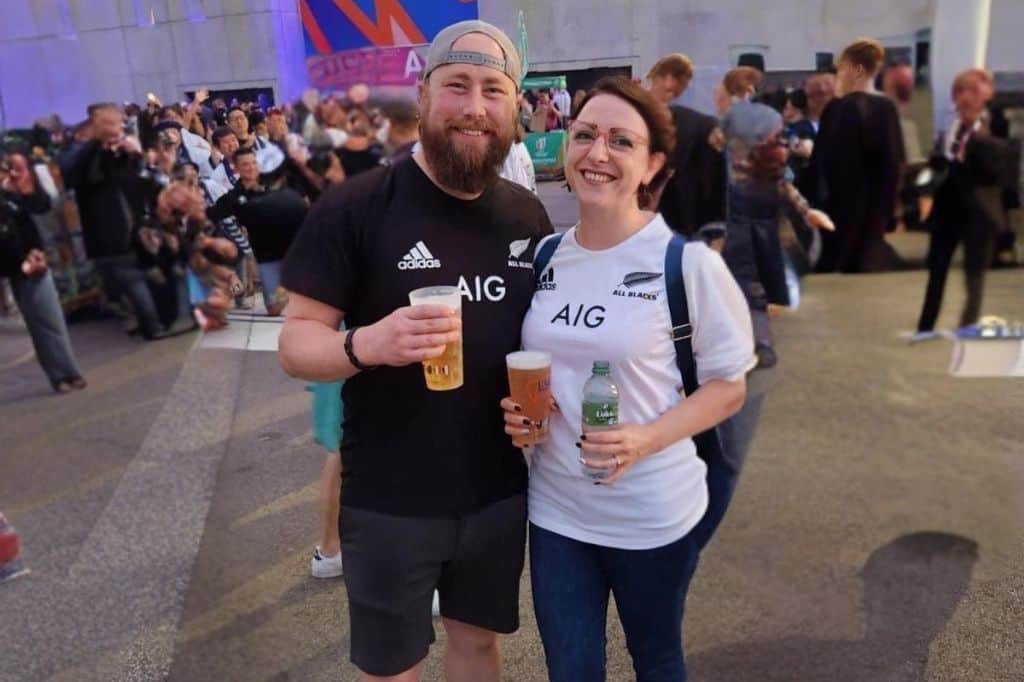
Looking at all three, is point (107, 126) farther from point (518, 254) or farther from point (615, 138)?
point (615, 138)

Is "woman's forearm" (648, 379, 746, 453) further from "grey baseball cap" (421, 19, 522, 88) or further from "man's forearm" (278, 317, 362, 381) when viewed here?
"grey baseball cap" (421, 19, 522, 88)

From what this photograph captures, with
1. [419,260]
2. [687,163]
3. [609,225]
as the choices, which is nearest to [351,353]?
[419,260]

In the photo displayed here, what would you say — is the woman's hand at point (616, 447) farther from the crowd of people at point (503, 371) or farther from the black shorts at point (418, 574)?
the black shorts at point (418, 574)

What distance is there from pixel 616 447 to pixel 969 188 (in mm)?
1510

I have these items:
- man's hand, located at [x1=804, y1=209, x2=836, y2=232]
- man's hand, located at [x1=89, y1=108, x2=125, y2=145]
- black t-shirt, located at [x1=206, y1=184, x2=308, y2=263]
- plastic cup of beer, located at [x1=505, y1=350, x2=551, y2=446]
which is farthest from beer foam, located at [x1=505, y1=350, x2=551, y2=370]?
man's hand, located at [x1=89, y1=108, x2=125, y2=145]

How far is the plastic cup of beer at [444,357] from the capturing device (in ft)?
5.02

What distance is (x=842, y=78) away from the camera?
86.8 inches

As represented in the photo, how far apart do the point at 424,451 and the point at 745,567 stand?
1591mm

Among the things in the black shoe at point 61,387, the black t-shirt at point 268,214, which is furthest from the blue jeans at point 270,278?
the black shoe at point 61,387

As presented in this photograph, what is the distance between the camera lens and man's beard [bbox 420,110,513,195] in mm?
1620

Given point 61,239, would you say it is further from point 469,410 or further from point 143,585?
point 469,410

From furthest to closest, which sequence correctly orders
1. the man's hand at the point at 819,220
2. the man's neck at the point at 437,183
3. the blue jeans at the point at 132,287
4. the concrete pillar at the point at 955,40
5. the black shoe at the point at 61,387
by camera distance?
the black shoe at the point at 61,387 < the blue jeans at the point at 132,287 < the man's hand at the point at 819,220 < the concrete pillar at the point at 955,40 < the man's neck at the point at 437,183

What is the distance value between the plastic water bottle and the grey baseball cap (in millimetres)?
644

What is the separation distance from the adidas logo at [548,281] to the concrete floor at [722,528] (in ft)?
1.37
